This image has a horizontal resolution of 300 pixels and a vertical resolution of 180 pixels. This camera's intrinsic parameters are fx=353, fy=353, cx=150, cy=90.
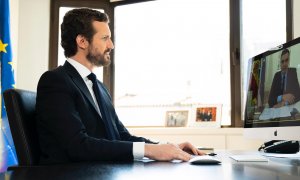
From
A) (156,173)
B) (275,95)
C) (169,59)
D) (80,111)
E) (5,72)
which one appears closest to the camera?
(156,173)

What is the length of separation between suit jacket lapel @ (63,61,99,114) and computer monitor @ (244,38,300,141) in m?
0.84

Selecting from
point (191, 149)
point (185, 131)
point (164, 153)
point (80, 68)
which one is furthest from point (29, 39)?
point (164, 153)

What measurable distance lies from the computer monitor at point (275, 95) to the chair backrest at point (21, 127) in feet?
3.49

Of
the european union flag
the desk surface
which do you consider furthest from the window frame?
the desk surface

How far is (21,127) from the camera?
51.6 inches

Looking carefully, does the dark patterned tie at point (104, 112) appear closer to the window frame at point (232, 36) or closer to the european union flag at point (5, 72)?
the european union flag at point (5, 72)

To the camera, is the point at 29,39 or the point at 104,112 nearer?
the point at 104,112

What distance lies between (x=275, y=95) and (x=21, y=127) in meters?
1.16

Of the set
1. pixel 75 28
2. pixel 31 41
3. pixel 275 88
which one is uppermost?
pixel 31 41

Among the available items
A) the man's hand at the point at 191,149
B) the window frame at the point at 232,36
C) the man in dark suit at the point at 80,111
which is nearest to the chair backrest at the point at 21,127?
the man in dark suit at the point at 80,111

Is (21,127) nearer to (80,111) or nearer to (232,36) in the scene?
(80,111)

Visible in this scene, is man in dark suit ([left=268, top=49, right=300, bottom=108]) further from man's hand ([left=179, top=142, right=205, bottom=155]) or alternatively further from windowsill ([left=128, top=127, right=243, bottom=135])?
windowsill ([left=128, top=127, right=243, bottom=135])

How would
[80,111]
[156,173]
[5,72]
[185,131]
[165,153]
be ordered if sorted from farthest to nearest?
1. [185,131]
2. [5,72]
3. [80,111]
4. [165,153]
5. [156,173]

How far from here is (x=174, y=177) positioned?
2.82 feet
